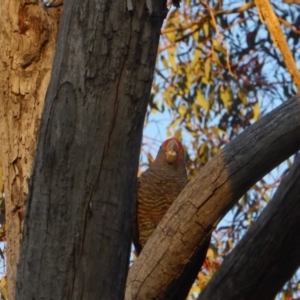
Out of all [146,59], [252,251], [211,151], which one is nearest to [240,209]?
[211,151]

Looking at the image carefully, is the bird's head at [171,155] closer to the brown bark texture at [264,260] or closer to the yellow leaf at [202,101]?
the yellow leaf at [202,101]

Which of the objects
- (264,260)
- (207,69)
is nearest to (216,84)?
(207,69)

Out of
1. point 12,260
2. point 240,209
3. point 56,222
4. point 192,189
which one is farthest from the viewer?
point 240,209

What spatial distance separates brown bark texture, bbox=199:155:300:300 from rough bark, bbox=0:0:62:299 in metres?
0.64

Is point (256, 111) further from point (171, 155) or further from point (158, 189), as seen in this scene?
point (158, 189)

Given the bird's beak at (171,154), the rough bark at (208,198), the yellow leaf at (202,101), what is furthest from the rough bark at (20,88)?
the yellow leaf at (202,101)

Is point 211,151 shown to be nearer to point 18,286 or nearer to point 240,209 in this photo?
point 240,209

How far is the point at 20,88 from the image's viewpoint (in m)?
2.29

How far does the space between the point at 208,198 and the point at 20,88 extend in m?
0.66

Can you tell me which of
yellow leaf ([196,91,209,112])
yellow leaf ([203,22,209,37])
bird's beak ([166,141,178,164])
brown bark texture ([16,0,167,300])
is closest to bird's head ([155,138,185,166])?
bird's beak ([166,141,178,164])

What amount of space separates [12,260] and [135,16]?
79 centimetres

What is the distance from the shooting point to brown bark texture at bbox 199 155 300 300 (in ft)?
7.48

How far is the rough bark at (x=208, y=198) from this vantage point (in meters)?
2.24

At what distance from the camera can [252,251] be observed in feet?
7.51
